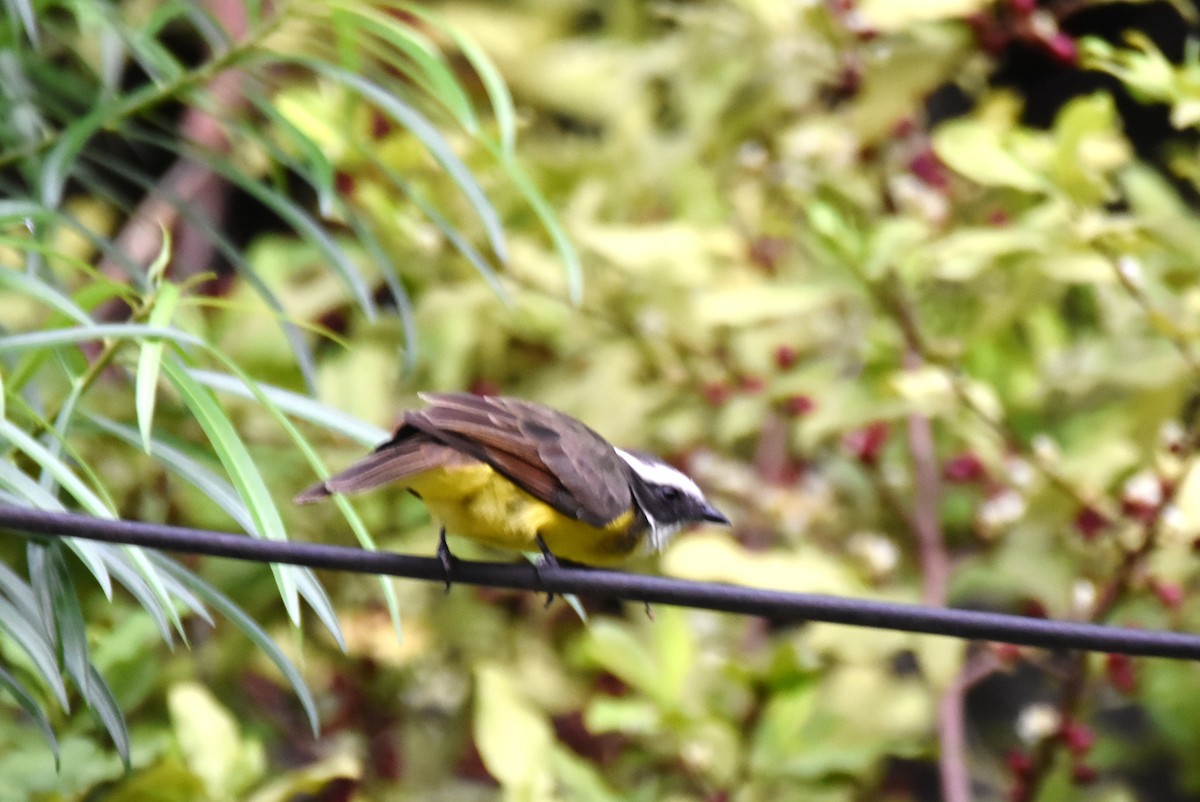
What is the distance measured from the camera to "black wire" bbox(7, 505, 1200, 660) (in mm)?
1154

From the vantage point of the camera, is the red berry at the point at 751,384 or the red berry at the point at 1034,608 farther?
the red berry at the point at 751,384

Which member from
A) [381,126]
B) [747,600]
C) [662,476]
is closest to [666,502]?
[662,476]

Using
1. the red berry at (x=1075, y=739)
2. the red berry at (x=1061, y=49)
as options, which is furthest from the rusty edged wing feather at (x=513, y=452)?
the red berry at (x=1061, y=49)

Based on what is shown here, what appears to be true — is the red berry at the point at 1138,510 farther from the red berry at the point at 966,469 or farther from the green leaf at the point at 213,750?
the green leaf at the point at 213,750

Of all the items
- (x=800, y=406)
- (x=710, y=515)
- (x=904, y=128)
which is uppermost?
(x=904, y=128)

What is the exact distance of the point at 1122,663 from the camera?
6.81ft

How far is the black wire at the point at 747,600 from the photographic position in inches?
45.4

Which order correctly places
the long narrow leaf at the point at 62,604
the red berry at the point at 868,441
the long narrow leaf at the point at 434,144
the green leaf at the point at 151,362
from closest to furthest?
the green leaf at the point at 151,362, the long narrow leaf at the point at 62,604, the long narrow leaf at the point at 434,144, the red berry at the point at 868,441

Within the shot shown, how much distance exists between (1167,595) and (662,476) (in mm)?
793

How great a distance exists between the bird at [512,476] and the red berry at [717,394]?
0.81m

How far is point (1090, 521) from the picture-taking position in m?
2.12

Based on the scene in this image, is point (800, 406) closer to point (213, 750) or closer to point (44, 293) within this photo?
point (213, 750)

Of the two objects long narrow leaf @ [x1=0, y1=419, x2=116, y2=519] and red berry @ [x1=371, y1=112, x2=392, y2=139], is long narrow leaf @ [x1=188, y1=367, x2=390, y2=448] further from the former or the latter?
red berry @ [x1=371, y1=112, x2=392, y2=139]

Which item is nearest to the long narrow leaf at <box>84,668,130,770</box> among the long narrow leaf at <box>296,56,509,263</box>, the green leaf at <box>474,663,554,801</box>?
the green leaf at <box>474,663,554,801</box>
